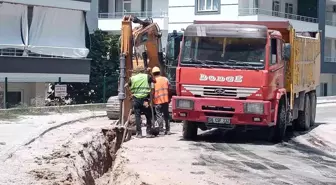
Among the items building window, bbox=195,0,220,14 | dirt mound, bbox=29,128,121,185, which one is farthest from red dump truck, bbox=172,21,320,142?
building window, bbox=195,0,220,14

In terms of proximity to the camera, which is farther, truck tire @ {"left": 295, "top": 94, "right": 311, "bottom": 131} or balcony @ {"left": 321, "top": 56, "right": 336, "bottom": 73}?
balcony @ {"left": 321, "top": 56, "right": 336, "bottom": 73}

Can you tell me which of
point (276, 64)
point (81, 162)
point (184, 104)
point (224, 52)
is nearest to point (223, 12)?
point (276, 64)

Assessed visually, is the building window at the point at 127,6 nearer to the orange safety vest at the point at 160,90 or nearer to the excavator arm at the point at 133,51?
the excavator arm at the point at 133,51

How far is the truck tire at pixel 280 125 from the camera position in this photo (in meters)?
17.5

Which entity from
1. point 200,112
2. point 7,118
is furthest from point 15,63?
point 200,112

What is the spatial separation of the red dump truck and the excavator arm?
211cm

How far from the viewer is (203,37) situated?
16.8m

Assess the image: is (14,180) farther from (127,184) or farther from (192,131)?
(192,131)

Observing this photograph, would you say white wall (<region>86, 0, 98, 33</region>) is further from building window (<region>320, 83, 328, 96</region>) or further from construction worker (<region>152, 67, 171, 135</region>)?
construction worker (<region>152, 67, 171, 135</region>)

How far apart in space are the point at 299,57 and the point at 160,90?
14.9 ft

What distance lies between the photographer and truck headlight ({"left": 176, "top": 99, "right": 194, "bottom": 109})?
653 inches

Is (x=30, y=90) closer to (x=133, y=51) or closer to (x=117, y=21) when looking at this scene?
(x=117, y=21)

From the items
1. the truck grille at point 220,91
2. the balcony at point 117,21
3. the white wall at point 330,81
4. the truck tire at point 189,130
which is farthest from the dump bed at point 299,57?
the white wall at point 330,81

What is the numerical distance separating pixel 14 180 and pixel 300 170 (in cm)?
566
